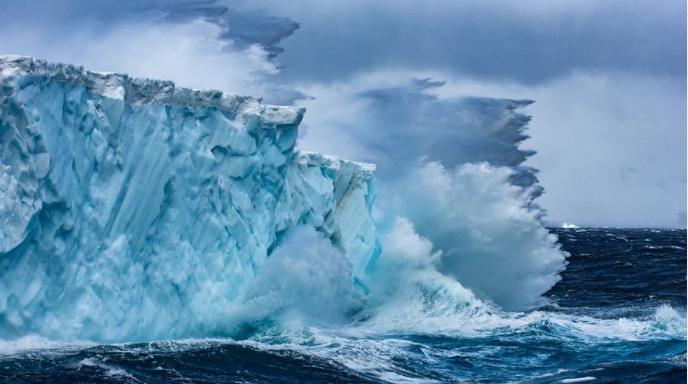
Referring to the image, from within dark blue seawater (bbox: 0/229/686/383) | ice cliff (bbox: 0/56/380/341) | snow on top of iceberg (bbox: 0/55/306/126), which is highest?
snow on top of iceberg (bbox: 0/55/306/126)

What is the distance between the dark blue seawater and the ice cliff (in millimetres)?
907

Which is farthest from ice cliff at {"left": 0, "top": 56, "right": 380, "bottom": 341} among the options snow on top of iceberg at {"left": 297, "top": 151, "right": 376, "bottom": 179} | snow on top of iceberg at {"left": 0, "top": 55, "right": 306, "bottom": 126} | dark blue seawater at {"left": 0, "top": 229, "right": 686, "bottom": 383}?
snow on top of iceberg at {"left": 297, "top": 151, "right": 376, "bottom": 179}

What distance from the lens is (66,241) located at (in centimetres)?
1450

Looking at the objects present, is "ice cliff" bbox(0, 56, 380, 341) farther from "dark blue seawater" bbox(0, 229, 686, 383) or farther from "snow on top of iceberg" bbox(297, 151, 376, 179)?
"snow on top of iceberg" bbox(297, 151, 376, 179)

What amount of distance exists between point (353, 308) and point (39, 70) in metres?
14.0

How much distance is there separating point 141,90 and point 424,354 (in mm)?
8150

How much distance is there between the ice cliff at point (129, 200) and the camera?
13.5 meters

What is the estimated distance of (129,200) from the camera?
16.0 metres

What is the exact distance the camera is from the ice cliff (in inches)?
533

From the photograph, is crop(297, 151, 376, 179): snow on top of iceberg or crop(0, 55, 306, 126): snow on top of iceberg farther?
crop(297, 151, 376, 179): snow on top of iceberg

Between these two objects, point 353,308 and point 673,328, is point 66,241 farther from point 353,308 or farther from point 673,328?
point 673,328

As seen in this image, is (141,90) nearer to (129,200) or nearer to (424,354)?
(129,200)

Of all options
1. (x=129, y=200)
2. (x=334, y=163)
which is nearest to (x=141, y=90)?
(x=129, y=200)

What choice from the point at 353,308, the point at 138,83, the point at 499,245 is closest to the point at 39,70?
the point at 138,83
